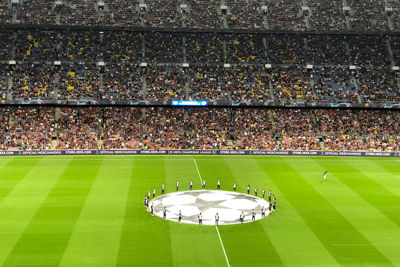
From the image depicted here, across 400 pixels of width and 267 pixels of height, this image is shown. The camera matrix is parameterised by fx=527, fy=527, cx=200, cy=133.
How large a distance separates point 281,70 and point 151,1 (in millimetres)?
22856

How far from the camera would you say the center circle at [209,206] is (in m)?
37.3

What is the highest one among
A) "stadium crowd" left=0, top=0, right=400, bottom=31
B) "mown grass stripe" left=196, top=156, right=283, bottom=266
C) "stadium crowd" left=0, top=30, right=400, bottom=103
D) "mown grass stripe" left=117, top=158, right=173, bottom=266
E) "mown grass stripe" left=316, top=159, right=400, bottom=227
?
"stadium crowd" left=0, top=0, right=400, bottom=31

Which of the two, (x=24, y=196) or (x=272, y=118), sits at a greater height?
(x=272, y=118)

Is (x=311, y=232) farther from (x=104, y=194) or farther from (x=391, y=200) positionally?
(x=104, y=194)

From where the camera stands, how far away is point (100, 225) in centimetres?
3509

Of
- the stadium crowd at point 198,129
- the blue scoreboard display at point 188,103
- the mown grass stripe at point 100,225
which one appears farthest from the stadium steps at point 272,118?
the mown grass stripe at point 100,225

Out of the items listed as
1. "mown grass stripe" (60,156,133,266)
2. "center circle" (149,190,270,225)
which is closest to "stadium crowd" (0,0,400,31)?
"mown grass stripe" (60,156,133,266)

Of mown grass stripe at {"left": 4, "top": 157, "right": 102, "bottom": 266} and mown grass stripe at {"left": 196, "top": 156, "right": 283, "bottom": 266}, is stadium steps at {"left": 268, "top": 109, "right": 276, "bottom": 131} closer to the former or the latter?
mown grass stripe at {"left": 4, "top": 157, "right": 102, "bottom": 266}

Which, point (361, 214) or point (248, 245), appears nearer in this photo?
point (248, 245)

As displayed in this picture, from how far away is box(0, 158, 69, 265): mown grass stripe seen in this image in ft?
107

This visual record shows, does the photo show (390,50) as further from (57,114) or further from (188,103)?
(57,114)

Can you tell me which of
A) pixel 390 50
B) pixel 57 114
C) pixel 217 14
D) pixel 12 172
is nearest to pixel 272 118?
pixel 217 14

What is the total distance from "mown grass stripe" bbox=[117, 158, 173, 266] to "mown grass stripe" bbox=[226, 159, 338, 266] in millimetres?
6695

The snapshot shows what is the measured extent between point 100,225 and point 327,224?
15.5m
